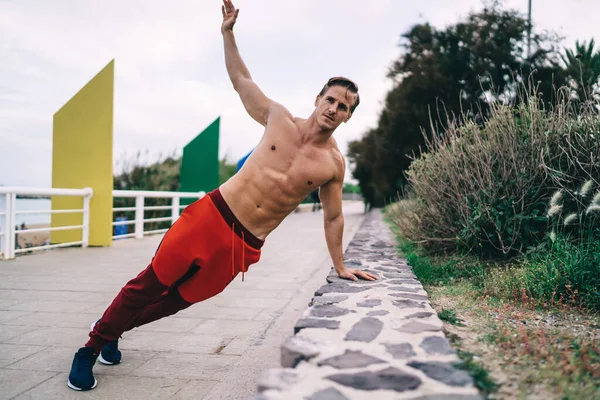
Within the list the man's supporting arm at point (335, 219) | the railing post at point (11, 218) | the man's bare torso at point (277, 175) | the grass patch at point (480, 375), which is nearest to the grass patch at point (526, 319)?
the grass patch at point (480, 375)

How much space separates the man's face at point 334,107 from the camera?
2.85 m

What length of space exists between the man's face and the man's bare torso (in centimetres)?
12

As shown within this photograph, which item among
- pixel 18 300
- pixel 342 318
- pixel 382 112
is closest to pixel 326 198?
pixel 342 318

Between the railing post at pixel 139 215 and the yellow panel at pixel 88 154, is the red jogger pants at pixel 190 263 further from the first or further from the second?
the railing post at pixel 139 215

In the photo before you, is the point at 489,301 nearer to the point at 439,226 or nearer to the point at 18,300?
the point at 439,226

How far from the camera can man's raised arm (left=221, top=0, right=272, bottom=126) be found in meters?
2.86

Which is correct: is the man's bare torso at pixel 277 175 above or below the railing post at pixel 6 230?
above

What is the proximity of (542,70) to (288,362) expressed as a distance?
16859 millimetres

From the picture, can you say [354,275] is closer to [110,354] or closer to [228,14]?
[110,354]

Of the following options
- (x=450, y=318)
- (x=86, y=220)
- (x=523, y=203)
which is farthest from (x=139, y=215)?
(x=450, y=318)

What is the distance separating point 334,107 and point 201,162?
33.8ft

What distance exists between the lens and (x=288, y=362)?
77.5 inches

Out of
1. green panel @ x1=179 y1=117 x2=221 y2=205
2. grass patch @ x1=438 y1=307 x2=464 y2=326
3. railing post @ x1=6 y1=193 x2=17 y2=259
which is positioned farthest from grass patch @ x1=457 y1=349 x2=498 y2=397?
green panel @ x1=179 y1=117 x2=221 y2=205

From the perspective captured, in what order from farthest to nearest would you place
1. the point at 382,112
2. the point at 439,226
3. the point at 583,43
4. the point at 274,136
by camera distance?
the point at 382,112, the point at 583,43, the point at 439,226, the point at 274,136
